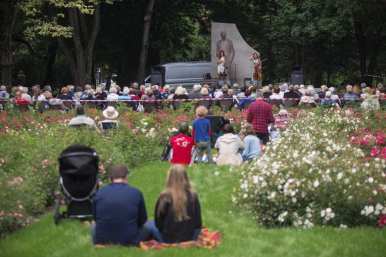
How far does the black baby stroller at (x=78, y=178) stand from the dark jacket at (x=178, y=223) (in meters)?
1.59

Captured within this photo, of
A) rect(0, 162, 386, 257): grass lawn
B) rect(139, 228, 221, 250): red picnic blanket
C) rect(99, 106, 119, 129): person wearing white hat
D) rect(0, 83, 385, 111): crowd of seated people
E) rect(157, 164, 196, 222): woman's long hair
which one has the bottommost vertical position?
rect(0, 162, 386, 257): grass lawn

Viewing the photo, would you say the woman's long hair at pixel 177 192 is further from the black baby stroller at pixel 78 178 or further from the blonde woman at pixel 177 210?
the black baby stroller at pixel 78 178

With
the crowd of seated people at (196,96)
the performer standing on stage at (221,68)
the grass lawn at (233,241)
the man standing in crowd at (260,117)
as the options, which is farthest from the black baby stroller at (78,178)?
the performer standing on stage at (221,68)

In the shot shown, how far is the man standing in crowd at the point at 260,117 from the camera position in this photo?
1794 cm

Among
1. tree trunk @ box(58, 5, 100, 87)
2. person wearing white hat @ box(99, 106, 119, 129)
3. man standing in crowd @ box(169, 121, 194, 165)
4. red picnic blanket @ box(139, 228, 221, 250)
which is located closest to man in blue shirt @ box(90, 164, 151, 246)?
red picnic blanket @ box(139, 228, 221, 250)

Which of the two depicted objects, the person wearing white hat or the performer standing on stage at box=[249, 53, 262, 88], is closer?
the person wearing white hat

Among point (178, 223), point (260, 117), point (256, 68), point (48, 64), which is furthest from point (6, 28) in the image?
point (178, 223)

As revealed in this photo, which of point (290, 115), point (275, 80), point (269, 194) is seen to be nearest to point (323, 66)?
point (275, 80)

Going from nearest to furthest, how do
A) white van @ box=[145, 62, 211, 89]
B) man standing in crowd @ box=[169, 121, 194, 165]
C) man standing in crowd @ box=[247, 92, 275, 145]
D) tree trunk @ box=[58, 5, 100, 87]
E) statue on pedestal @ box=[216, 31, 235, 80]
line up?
man standing in crowd @ box=[169, 121, 194, 165] → man standing in crowd @ box=[247, 92, 275, 145] → white van @ box=[145, 62, 211, 89] → tree trunk @ box=[58, 5, 100, 87] → statue on pedestal @ box=[216, 31, 235, 80]

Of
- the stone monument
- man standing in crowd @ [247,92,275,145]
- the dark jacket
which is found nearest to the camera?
the dark jacket

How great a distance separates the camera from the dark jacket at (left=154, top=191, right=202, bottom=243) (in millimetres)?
9391

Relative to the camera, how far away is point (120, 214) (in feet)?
30.9

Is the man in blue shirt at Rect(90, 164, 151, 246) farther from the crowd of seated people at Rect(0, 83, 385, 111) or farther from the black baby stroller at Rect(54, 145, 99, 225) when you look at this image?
the crowd of seated people at Rect(0, 83, 385, 111)

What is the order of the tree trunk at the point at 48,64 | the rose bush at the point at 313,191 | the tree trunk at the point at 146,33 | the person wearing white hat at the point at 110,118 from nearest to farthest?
the rose bush at the point at 313,191
the person wearing white hat at the point at 110,118
the tree trunk at the point at 146,33
the tree trunk at the point at 48,64
